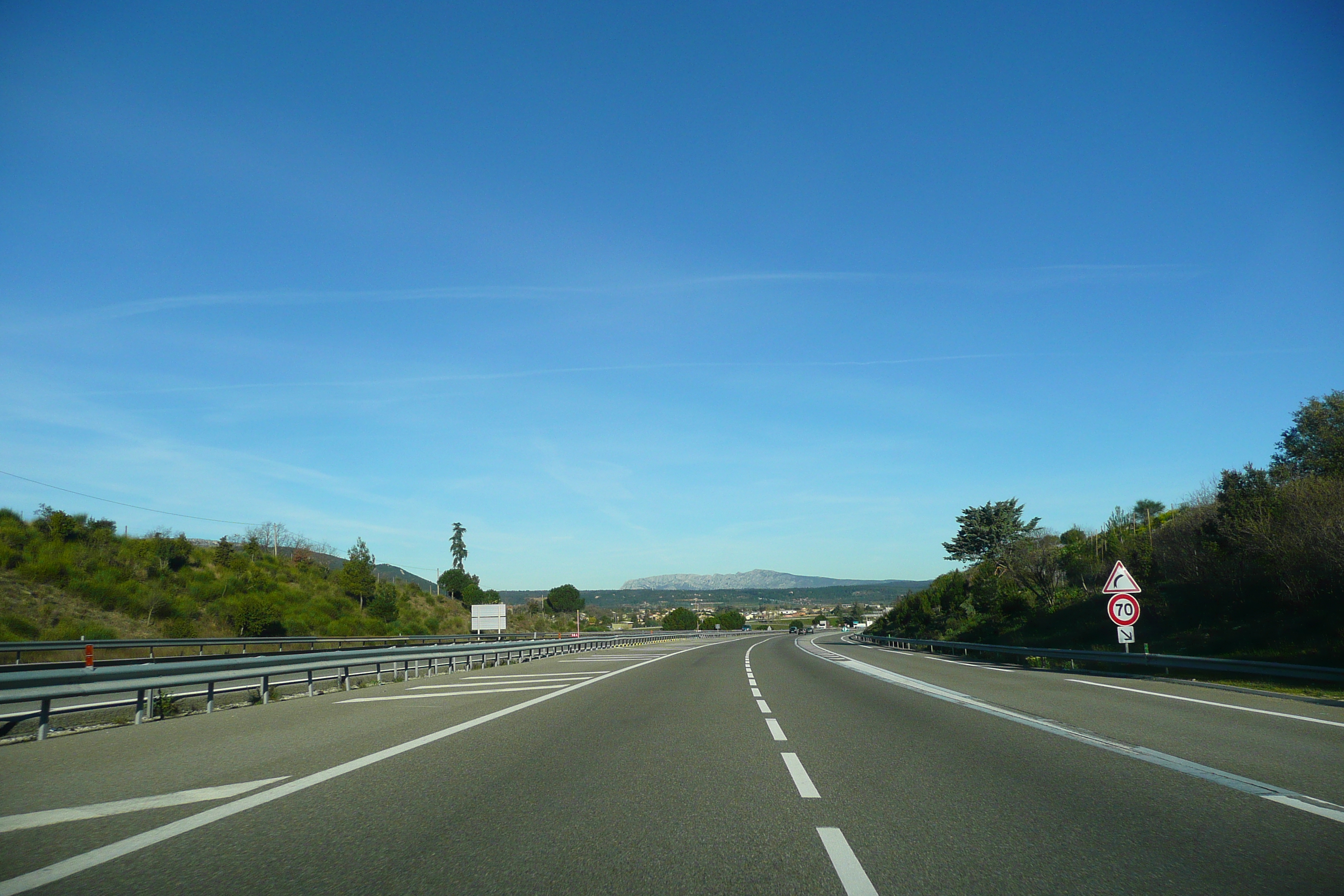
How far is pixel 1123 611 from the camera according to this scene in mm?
22844

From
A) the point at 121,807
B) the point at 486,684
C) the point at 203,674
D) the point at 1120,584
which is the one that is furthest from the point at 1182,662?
the point at 121,807

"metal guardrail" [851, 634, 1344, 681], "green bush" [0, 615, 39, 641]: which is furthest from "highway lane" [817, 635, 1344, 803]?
"green bush" [0, 615, 39, 641]

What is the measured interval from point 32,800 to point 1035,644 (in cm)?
4350

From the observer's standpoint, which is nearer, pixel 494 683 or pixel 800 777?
pixel 800 777

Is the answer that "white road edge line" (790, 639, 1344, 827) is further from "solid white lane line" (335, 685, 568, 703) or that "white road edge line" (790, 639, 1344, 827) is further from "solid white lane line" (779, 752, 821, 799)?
"solid white lane line" (335, 685, 568, 703)

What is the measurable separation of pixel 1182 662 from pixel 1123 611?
315 cm

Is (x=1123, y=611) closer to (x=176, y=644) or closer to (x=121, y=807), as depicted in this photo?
(x=121, y=807)

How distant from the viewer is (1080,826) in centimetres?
600

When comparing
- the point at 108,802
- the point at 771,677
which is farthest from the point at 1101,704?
the point at 108,802

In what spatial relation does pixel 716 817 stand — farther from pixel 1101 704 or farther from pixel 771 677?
pixel 771 677

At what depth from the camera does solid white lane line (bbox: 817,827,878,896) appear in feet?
15.0

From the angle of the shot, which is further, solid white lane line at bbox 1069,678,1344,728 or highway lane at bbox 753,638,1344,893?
solid white lane line at bbox 1069,678,1344,728

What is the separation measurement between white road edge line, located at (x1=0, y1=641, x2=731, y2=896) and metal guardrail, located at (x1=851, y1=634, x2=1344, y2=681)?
615 inches

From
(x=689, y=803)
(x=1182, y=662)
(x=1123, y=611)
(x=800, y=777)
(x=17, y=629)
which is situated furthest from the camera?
(x=17, y=629)
